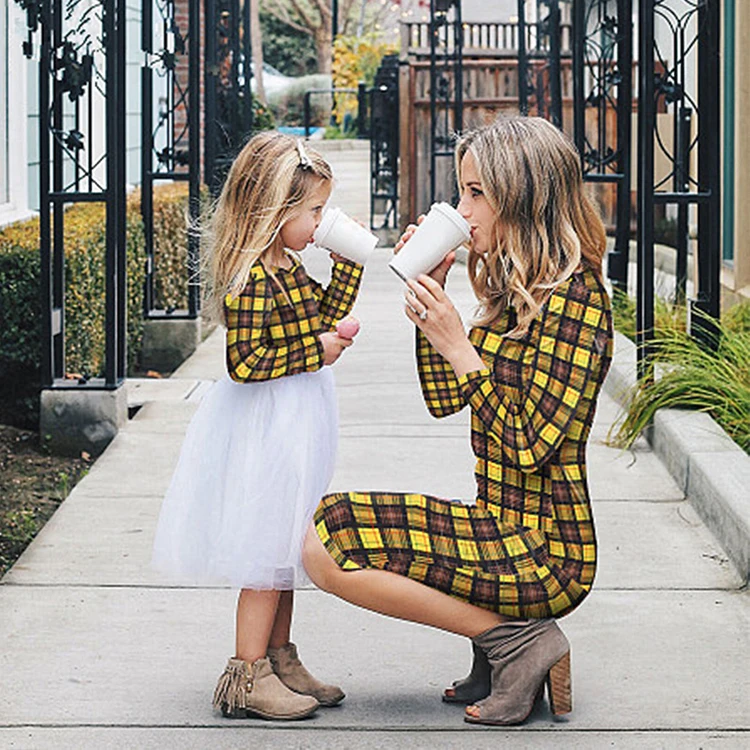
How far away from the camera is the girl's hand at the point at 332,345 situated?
4211mm

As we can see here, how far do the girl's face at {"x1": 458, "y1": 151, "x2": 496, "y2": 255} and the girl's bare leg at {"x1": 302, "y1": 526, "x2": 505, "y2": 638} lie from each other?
0.80 meters

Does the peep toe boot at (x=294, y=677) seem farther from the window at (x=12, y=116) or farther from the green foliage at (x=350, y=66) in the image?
the green foliage at (x=350, y=66)

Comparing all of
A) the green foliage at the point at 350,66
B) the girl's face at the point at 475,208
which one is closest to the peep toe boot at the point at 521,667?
the girl's face at the point at 475,208

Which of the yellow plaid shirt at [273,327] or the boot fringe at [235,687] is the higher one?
the yellow plaid shirt at [273,327]

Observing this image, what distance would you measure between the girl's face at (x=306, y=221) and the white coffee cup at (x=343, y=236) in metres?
0.02

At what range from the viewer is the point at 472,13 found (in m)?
33.2

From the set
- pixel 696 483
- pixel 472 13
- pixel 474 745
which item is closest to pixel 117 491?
pixel 696 483

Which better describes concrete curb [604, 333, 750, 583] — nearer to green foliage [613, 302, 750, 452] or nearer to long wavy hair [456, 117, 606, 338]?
green foliage [613, 302, 750, 452]

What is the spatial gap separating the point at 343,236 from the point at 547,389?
67 centimetres

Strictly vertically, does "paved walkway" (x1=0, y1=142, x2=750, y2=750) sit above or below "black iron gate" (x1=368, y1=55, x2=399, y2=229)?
below

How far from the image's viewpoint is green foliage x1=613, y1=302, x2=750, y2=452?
23.3 ft

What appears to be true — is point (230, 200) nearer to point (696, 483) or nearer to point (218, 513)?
point (218, 513)

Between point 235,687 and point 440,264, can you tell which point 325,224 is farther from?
point 235,687

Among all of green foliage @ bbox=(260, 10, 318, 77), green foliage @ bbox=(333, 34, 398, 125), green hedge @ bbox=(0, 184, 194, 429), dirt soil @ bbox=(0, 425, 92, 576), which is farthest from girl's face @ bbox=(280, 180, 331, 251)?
green foliage @ bbox=(260, 10, 318, 77)
